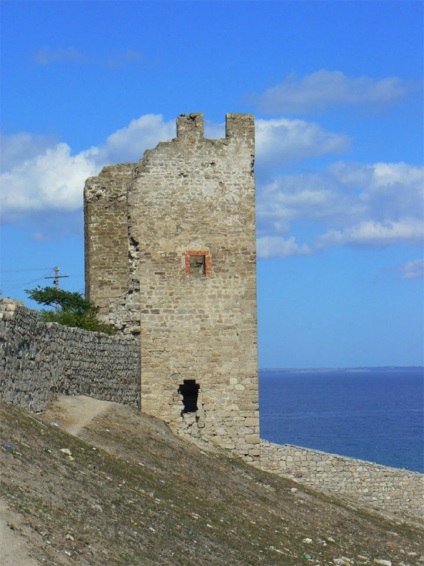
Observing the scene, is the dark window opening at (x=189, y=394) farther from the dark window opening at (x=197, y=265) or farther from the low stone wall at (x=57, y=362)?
the dark window opening at (x=197, y=265)

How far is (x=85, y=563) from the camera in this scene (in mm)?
10688

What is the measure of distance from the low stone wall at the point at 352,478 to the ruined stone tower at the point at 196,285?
1.28m

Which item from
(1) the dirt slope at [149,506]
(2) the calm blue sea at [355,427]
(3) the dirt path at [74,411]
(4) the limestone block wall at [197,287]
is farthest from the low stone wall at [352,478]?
(2) the calm blue sea at [355,427]

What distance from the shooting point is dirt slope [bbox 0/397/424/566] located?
11.5 metres

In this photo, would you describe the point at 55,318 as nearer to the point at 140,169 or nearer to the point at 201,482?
the point at 140,169

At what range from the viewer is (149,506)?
14.1 metres

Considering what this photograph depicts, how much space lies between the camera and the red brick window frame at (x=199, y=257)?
2347cm

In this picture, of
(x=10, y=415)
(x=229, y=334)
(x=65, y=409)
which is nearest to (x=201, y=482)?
(x=65, y=409)

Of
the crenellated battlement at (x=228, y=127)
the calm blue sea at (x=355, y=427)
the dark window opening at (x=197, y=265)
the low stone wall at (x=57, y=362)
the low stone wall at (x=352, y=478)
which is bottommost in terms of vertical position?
the calm blue sea at (x=355, y=427)

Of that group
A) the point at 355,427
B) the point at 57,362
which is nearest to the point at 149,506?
the point at 57,362

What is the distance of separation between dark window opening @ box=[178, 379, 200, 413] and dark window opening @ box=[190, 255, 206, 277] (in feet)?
7.69

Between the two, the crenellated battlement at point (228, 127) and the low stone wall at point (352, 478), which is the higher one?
the crenellated battlement at point (228, 127)

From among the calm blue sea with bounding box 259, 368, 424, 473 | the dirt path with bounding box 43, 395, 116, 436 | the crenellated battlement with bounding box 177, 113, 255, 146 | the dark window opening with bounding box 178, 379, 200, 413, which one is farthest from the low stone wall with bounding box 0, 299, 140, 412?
the calm blue sea with bounding box 259, 368, 424, 473

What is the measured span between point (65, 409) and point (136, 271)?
507 centimetres
